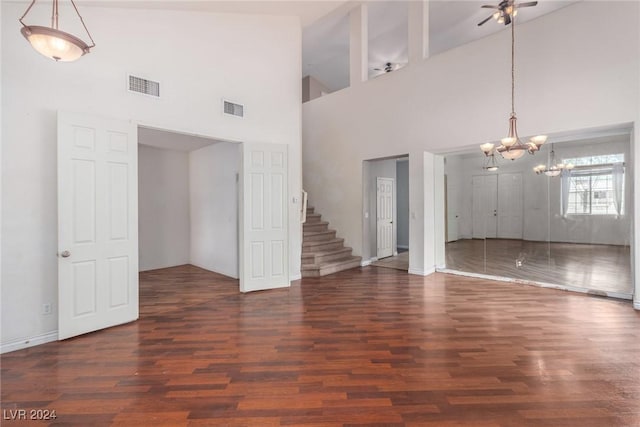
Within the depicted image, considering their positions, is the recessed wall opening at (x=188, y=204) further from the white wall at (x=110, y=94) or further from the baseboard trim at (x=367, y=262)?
the baseboard trim at (x=367, y=262)

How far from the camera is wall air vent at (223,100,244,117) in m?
4.73

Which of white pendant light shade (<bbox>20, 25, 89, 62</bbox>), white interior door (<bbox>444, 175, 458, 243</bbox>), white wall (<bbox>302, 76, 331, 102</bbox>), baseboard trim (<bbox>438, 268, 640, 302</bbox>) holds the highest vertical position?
white wall (<bbox>302, 76, 331, 102</bbox>)

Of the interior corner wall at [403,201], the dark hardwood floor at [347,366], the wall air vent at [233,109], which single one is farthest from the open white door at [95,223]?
the interior corner wall at [403,201]

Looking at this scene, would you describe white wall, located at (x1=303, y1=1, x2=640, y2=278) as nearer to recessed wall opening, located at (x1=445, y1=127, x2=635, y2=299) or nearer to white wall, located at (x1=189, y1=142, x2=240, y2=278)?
recessed wall opening, located at (x1=445, y1=127, x2=635, y2=299)

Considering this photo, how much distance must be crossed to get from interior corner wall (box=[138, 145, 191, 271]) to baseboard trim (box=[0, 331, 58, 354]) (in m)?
3.58

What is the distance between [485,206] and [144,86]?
257 inches

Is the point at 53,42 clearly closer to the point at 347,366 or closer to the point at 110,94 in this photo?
the point at 110,94

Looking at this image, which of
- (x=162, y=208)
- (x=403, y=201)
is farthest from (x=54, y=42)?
(x=403, y=201)

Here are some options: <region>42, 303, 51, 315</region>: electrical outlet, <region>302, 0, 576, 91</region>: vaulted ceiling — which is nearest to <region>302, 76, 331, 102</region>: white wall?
<region>302, 0, 576, 91</region>: vaulted ceiling

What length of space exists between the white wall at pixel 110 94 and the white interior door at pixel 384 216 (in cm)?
341

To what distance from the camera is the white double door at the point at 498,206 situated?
Result: 5.94m

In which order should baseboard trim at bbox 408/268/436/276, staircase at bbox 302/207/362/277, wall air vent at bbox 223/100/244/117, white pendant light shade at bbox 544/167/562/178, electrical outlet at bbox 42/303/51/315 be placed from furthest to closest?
staircase at bbox 302/207/362/277 < baseboard trim at bbox 408/268/436/276 < white pendant light shade at bbox 544/167/562/178 < wall air vent at bbox 223/100/244/117 < electrical outlet at bbox 42/303/51/315

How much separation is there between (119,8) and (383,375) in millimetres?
4958

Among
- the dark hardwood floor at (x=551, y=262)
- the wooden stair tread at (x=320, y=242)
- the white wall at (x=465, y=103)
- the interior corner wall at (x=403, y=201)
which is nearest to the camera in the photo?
the white wall at (x=465, y=103)
